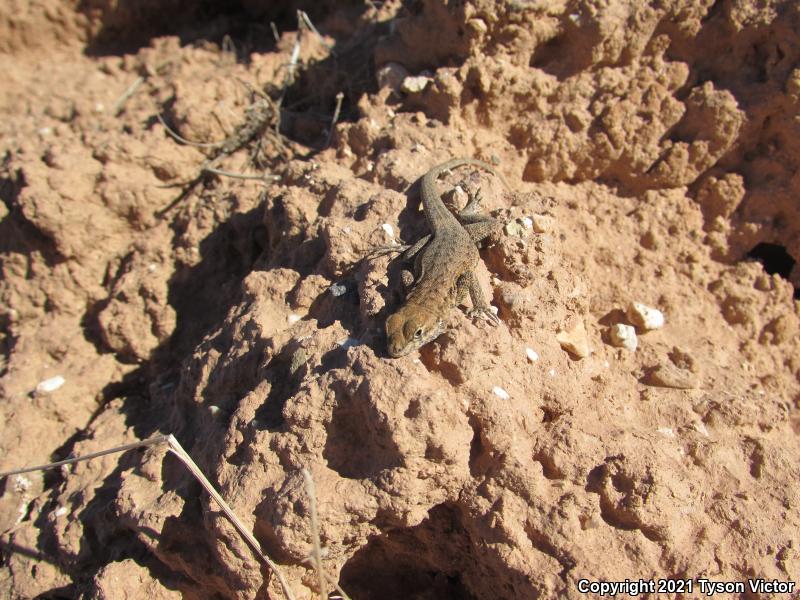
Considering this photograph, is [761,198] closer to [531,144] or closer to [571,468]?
[531,144]

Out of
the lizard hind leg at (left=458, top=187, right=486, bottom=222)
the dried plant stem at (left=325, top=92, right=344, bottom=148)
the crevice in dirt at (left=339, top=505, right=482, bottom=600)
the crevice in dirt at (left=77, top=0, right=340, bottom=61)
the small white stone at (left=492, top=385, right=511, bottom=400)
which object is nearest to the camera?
the small white stone at (left=492, top=385, right=511, bottom=400)

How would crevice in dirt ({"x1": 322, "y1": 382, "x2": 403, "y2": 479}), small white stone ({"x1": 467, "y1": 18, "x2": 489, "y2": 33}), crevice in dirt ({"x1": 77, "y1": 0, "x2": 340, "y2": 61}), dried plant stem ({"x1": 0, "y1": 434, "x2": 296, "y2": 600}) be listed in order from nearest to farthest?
1. dried plant stem ({"x1": 0, "y1": 434, "x2": 296, "y2": 600})
2. crevice in dirt ({"x1": 322, "y1": 382, "x2": 403, "y2": 479})
3. small white stone ({"x1": 467, "y1": 18, "x2": 489, "y2": 33})
4. crevice in dirt ({"x1": 77, "y1": 0, "x2": 340, "y2": 61})

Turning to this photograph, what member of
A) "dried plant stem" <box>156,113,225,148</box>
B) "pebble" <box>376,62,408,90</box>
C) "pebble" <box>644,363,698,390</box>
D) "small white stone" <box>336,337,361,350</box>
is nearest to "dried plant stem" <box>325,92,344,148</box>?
"pebble" <box>376,62,408,90</box>

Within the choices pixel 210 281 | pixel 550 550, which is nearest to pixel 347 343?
pixel 550 550

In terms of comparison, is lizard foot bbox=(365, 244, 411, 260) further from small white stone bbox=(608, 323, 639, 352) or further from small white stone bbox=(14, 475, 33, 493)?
small white stone bbox=(14, 475, 33, 493)

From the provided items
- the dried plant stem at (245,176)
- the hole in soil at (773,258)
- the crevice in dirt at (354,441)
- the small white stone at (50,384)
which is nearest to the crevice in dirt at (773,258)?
the hole in soil at (773,258)

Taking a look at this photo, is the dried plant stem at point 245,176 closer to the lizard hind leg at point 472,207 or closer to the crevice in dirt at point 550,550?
the lizard hind leg at point 472,207
